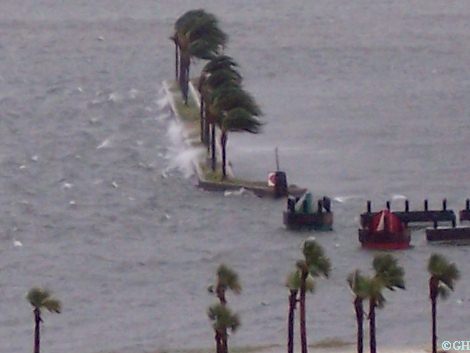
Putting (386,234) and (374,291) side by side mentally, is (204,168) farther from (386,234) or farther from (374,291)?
(374,291)

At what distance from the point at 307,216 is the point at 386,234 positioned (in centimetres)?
402

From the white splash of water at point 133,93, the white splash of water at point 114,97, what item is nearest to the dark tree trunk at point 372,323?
the white splash of water at point 114,97

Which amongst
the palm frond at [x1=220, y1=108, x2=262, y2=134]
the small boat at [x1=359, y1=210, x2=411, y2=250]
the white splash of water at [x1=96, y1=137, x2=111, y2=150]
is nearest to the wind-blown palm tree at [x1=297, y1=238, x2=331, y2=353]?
the small boat at [x1=359, y1=210, x2=411, y2=250]

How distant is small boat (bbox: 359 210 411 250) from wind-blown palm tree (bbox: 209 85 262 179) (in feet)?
42.6

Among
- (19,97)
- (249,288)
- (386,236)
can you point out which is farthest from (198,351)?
(19,97)

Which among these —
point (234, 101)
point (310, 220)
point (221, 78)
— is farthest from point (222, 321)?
point (221, 78)

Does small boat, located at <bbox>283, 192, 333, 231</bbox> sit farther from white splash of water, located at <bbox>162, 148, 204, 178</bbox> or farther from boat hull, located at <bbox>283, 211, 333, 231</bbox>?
white splash of water, located at <bbox>162, 148, 204, 178</bbox>

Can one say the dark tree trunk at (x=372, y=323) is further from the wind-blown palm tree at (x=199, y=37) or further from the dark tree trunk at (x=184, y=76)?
the dark tree trunk at (x=184, y=76)

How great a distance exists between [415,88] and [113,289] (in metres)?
57.3

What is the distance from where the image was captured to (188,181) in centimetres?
8875

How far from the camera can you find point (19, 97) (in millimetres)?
121688

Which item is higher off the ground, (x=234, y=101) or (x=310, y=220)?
(x=234, y=101)

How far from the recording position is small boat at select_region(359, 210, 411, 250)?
2918 inches

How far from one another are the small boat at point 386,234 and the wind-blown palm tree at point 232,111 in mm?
12986
